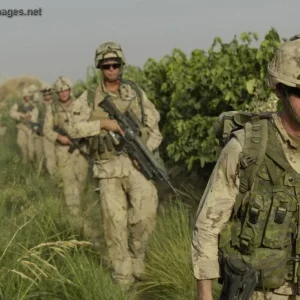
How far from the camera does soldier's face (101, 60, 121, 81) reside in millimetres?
5906

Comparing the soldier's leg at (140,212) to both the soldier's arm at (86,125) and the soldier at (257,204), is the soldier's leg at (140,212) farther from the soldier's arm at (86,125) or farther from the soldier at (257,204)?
the soldier at (257,204)

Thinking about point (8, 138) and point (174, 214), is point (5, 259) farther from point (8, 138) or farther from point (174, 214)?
point (8, 138)

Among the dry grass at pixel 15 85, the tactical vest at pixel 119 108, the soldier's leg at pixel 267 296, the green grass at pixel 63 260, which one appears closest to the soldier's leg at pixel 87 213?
the green grass at pixel 63 260

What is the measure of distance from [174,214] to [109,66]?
137 centimetres

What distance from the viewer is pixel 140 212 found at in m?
5.90

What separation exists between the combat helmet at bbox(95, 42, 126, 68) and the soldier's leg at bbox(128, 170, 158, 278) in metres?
0.96

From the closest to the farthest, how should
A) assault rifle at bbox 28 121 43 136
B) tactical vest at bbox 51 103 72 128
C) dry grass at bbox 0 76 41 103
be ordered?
tactical vest at bbox 51 103 72 128, assault rifle at bbox 28 121 43 136, dry grass at bbox 0 76 41 103

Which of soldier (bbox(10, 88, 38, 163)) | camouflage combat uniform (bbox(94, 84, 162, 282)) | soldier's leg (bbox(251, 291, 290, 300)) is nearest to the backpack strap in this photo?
soldier's leg (bbox(251, 291, 290, 300))

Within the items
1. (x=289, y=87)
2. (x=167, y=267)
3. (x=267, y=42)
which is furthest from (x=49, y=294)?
(x=267, y=42)

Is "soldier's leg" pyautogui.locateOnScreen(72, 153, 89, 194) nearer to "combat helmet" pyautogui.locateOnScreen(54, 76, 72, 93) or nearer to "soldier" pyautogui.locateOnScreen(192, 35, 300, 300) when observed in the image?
"combat helmet" pyautogui.locateOnScreen(54, 76, 72, 93)

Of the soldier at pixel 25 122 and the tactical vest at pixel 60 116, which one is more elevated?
the tactical vest at pixel 60 116

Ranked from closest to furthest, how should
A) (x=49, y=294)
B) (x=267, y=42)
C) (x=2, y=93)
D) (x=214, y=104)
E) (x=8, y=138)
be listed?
(x=49, y=294), (x=267, y=42), (x=214, y=104), (x=8, y=138), (x=2, y=93)

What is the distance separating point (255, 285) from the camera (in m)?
2.74

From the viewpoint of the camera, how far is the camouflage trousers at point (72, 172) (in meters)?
7.42
